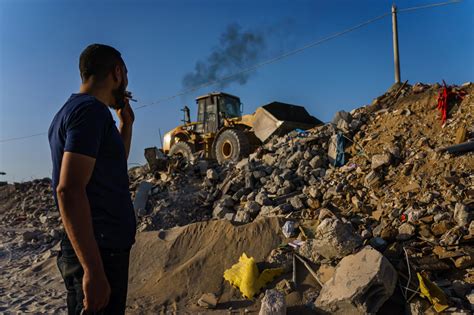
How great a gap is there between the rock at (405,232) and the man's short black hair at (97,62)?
4326 mm

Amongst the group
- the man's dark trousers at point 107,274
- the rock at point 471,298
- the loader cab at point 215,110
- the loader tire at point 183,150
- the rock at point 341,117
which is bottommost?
the rock at point 471,298

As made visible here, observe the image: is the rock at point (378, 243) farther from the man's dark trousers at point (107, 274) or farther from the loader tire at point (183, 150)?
the loader tire at point (183, 150)

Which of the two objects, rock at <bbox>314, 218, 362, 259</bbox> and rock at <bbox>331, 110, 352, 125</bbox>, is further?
rock at <bbox>331, 110, 352, 125</bbox>

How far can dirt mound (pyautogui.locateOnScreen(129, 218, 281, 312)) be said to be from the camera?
482 cm

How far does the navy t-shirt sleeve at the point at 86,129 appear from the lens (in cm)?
157

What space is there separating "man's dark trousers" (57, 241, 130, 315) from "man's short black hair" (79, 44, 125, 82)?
0.77m

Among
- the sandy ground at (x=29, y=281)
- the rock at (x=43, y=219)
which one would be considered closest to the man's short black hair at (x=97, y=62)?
the sandy ground at (x=29, y=281)

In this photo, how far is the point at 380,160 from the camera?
7.07 metres

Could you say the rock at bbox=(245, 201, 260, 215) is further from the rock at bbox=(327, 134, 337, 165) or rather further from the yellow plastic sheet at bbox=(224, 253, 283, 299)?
the yellow plastic sheet at bbox=(224, 253, 283, 299)

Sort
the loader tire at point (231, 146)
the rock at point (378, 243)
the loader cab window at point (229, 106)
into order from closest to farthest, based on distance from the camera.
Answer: the rock at point (378, 243), the loader tire at point (231, 146), the loader cab window at point (229, 106)

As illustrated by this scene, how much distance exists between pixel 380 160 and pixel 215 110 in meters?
6.16

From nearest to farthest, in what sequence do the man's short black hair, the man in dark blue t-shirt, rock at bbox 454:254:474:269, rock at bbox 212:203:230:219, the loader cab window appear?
1. the man in dark blue t-shirt
2. the man's short black hair
3. rock at bbox 454:254:474:269
4. rock at bbox 212:203:230:219
5. the loader cab window

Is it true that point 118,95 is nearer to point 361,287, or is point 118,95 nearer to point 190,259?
point 361,287

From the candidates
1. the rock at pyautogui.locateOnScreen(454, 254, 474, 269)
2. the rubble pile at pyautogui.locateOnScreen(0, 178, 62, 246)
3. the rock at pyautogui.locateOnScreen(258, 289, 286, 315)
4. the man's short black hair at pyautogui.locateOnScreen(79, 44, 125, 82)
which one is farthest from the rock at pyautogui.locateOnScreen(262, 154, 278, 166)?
the man's short black hair at pyautogui.locateOnScreen(79, 44, 125, 82)
